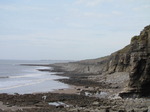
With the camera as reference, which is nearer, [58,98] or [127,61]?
[58,98]

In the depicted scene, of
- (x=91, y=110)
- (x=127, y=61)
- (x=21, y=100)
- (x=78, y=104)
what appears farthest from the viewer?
(x=127, y=61)

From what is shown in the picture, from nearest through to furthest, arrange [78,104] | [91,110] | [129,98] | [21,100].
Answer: [91,110] < [78,104] < [129,98] < [21,100]

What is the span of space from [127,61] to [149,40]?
1073 inches

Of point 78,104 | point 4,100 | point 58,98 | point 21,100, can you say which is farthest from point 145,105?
point 4,100

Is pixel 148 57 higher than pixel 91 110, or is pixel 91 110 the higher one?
pixel 148 57

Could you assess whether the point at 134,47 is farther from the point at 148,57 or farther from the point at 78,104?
the point at 78,104

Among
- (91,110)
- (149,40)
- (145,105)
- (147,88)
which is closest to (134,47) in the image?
(149,40)

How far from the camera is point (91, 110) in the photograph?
23.8 m

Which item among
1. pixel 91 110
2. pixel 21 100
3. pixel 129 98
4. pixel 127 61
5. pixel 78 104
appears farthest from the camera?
pixel 127 61

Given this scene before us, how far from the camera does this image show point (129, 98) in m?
30.7

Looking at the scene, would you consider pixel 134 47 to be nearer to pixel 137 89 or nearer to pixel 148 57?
pixel 148 57

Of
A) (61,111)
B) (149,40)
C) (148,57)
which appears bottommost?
(61,111)

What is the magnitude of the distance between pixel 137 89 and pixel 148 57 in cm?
397

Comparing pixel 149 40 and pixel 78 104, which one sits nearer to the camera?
pixel 78 104
